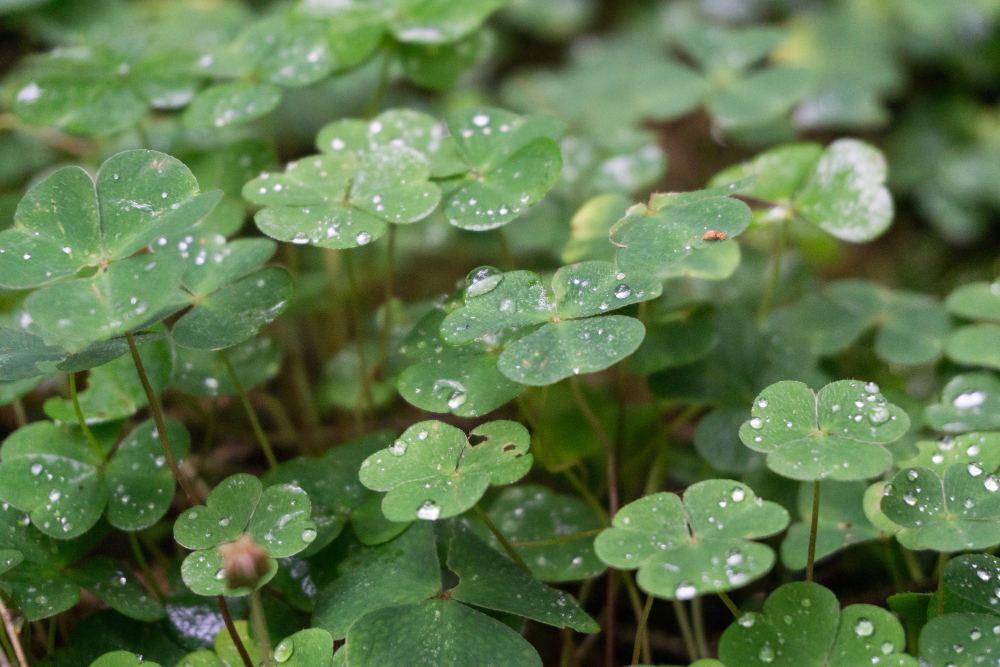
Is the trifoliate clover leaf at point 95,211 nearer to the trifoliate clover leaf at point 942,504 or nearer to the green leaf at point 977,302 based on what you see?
the trifoliate clover leaf at point 942,504

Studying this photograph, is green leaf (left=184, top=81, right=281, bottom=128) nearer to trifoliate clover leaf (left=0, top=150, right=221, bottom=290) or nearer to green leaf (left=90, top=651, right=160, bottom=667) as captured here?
trifoliate clover leaf (left=0, top=150, right=221, bottom=290)


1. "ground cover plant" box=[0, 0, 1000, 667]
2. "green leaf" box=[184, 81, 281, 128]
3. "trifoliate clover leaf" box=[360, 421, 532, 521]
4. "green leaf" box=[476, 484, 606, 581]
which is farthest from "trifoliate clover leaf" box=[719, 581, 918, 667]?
"green leaf" box=[184, 81, 281, 128]

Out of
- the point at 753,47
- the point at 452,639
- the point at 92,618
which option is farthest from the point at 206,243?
the point at 753,47

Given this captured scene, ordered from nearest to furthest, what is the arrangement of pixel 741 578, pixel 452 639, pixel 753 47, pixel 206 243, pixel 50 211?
pixel 741 578 → pixel 452 639 → pixel 50 211 → pixel 206 243 → pixel 753 47

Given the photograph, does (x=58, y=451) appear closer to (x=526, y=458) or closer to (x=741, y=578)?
(x=526, y=458)

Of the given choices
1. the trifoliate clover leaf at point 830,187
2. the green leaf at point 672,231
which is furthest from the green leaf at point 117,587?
the trifoliate clover leaf at point 830,187

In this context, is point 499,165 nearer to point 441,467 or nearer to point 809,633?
point 441,467

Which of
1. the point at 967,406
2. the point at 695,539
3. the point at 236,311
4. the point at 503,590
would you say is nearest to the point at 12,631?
the point at 236,311
